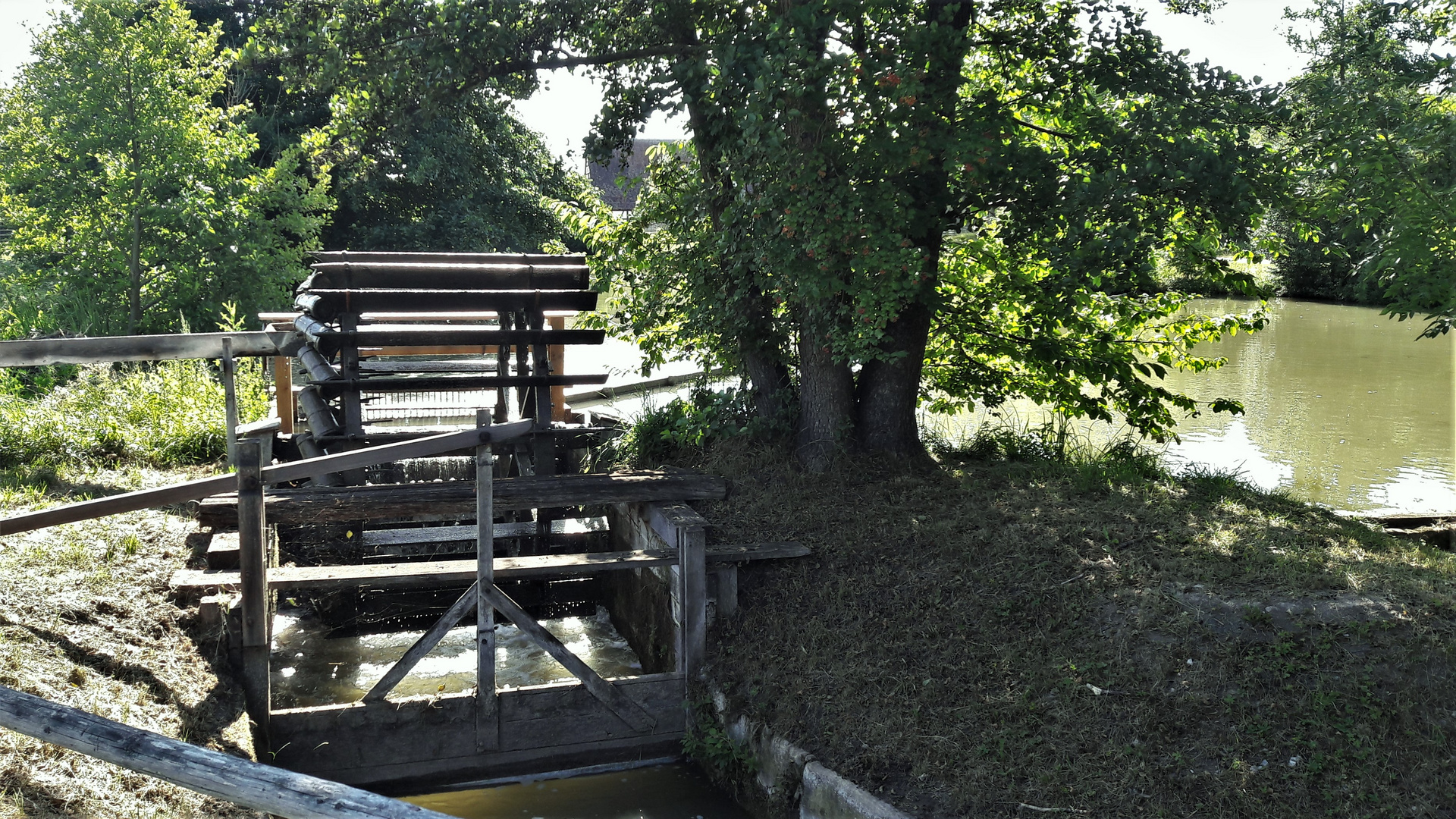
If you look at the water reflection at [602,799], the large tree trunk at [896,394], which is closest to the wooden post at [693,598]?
the water reflection at [602,799]

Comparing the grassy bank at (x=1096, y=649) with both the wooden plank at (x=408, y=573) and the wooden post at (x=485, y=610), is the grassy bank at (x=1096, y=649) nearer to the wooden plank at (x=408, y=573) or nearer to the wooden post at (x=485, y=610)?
the wooden plank at (x=408, y=573)

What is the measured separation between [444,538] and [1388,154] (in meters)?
6.94

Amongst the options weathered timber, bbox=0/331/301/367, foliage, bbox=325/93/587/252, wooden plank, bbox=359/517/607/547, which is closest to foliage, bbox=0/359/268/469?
weathered timber, bbox=0/331/301/367

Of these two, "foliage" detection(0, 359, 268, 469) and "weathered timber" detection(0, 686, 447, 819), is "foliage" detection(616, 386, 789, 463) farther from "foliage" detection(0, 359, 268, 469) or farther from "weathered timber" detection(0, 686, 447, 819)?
"weathered timber" detection(0, 686, 447, 819)

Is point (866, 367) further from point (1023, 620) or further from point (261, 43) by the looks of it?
point (261, 43)

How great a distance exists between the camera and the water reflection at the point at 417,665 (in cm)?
718

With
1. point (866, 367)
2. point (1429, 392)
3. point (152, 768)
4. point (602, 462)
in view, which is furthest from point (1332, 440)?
point (152, 768)

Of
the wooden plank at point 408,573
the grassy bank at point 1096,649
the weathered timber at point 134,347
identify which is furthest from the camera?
the weathered timber at point 134,347

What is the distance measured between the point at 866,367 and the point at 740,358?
91cm

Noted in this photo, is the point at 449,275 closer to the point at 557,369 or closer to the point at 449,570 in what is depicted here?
the point at 557,369

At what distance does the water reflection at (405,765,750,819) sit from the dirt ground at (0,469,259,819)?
1.25 m

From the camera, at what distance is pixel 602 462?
878 centimetres

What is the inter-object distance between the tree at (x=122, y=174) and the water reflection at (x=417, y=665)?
776cm

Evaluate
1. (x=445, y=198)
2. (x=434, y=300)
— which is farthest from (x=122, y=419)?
(x=445, y=198)
